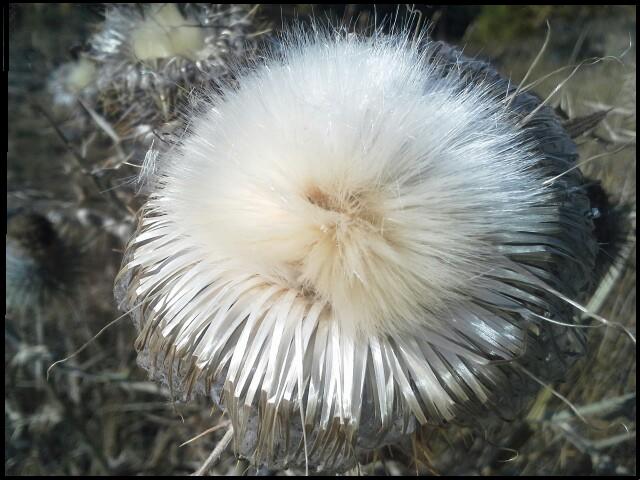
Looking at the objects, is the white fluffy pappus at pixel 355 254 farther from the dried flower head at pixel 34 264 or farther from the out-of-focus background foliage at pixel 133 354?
the dried flower head at pixel 34 264

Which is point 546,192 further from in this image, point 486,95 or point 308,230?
point 308,230

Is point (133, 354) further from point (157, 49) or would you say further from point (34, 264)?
point (157, 49)

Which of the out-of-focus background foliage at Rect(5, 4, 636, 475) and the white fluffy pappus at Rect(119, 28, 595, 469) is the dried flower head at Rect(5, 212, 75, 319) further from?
the white fluffy pappus at Rect(119, 28, 595, 469)

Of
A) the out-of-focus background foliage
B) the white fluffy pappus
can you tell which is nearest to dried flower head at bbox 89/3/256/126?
the out-of-focus background foliage

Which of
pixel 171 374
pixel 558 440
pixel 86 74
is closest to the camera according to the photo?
pixel 171 374

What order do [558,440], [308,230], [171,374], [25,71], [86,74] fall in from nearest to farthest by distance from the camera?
[308,230] → [171,374] → [558,440] → [86,74] → [25,71]

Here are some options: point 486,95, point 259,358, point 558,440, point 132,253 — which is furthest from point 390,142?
point 558,440
